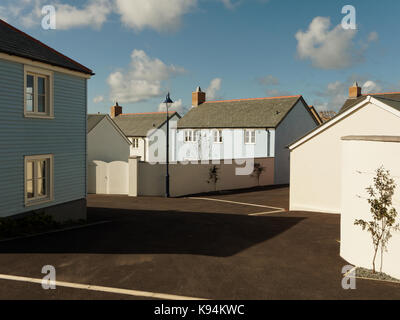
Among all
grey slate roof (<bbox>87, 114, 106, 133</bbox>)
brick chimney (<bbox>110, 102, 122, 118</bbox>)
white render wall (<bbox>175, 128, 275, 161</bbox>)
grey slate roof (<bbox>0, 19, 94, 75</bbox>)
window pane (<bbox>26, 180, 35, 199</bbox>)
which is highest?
brick chimney (<bbox>110, 102, 122, 118</bbox>)

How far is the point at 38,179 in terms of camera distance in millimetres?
14023

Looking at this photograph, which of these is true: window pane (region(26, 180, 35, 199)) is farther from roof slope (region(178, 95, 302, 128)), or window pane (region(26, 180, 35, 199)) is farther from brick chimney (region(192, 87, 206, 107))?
brick chimney (region(192, 87, 206, 107))

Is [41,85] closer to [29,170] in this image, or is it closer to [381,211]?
[29,170]

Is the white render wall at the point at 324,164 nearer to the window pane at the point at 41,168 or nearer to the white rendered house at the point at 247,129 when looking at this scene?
the window pane at the point at 41,168

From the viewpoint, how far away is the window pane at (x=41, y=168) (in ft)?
45.8

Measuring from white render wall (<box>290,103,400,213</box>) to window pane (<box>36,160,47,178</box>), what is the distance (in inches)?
473

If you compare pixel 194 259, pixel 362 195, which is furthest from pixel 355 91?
pixel 194 259

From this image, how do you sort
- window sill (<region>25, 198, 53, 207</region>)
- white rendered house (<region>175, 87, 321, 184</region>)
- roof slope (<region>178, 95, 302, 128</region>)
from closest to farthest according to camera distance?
1. window sill (<region>25, 198, 53, 207</region>)
2. white rendered house (<region>175, 87, 321, 184</region>)
3. roof slope (<region>178, 95, 302, 128</region>)

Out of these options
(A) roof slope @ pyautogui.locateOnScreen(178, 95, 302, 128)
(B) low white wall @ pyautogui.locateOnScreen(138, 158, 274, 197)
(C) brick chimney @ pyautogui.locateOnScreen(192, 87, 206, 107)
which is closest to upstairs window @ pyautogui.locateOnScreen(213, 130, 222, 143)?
(A) roof slope @ pyautogui.locateOnScreen(178, 95, 302, 128)

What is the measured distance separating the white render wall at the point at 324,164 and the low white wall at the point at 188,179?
855cm

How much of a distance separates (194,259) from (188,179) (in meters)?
17.1

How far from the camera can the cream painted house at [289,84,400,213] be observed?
53.2 feet
